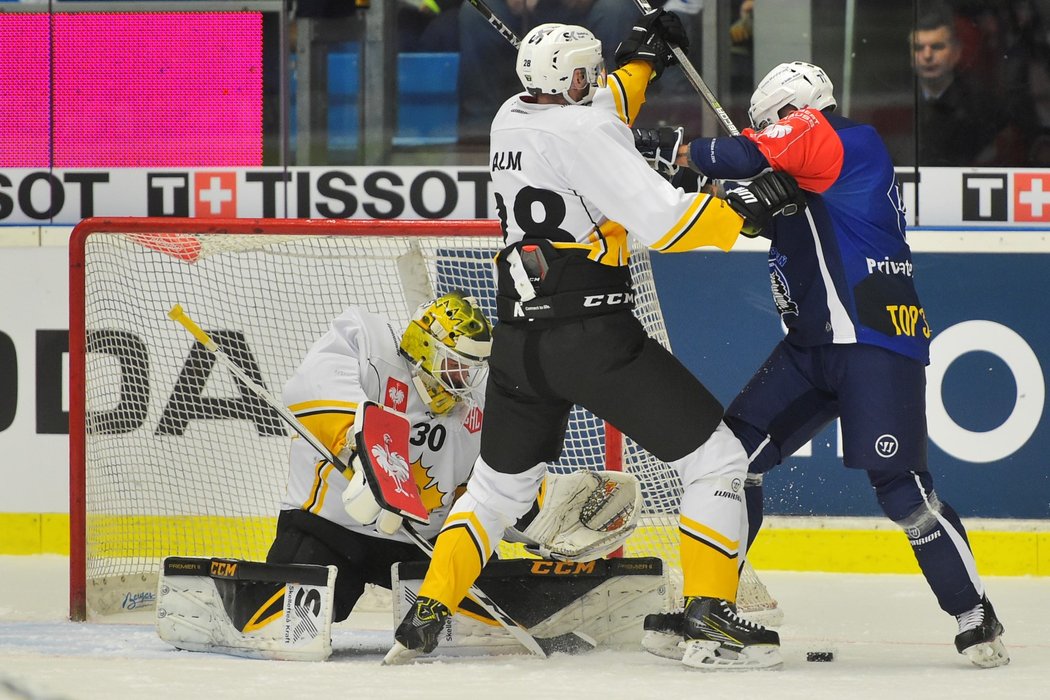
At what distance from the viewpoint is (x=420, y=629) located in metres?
2.92

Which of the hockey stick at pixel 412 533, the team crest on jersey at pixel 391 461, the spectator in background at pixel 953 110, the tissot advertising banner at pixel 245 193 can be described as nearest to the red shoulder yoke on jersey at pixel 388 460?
the team crest on jersey at pixel 391 461

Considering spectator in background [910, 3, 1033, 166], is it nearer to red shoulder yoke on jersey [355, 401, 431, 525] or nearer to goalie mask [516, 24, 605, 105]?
goalie mask [516, 24, 605, 105]

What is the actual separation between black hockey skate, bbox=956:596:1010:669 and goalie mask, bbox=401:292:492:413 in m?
1.12

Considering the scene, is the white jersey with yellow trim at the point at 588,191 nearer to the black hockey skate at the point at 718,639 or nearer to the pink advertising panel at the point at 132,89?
the black hockey skate at the point at 718,639

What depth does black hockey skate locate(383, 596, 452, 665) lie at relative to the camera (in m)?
2.92

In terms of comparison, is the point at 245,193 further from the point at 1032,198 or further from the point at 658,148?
the point at 1032,198

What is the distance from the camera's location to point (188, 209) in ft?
16.3

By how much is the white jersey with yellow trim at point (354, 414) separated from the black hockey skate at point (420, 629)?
1.40ft

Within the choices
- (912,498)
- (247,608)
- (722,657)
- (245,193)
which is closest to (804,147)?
(912,498)

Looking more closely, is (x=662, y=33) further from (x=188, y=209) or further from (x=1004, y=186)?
(x=188, y=209)

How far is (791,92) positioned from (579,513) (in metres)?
1.04

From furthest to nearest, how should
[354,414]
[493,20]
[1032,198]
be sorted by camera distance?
[1032,198] → [493,20] → [354,414]

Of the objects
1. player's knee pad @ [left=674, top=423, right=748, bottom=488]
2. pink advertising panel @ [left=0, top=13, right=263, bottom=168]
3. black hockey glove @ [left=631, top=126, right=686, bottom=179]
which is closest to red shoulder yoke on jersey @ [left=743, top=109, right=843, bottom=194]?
black hockey glove @ [left=631, top=126, right=686, bottom=179]

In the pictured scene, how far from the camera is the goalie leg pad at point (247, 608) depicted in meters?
3.10
